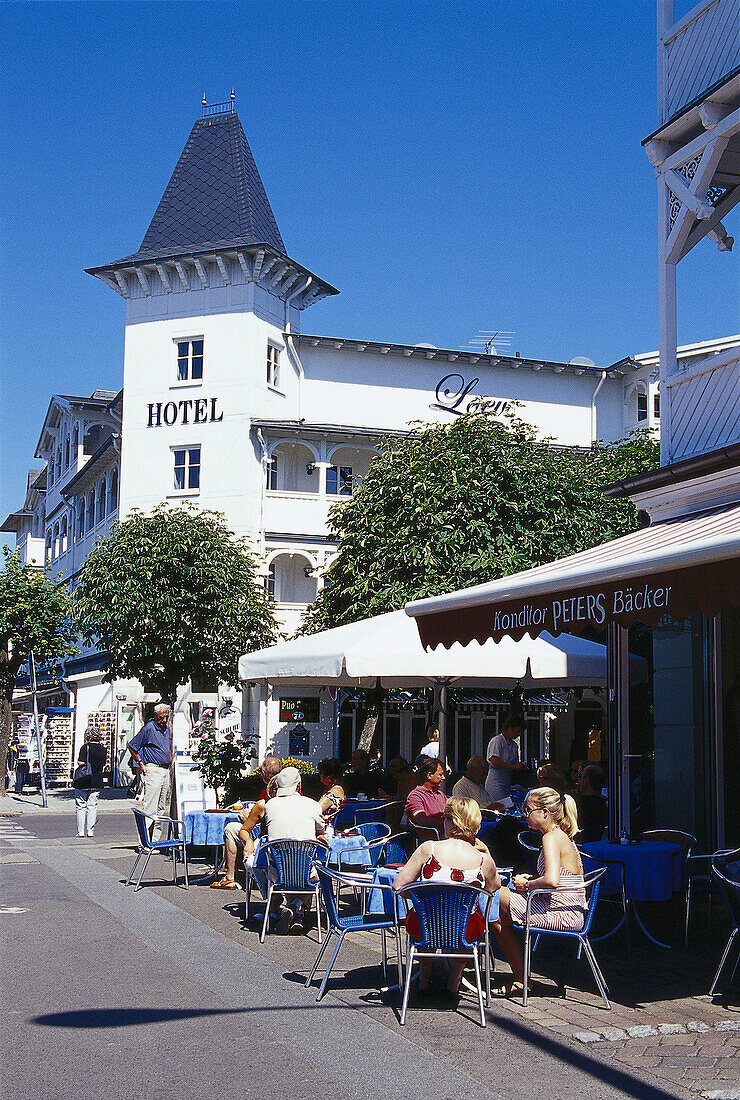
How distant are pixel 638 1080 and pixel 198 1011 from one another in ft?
8.17

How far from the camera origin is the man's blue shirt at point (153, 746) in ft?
47.6

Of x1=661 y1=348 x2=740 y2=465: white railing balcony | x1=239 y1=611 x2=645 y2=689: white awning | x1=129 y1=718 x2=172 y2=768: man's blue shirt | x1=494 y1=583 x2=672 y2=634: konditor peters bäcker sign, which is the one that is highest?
x1=661 y1=348 x2=740 y2=465: white railing balcony

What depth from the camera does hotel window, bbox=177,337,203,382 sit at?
36647 mm

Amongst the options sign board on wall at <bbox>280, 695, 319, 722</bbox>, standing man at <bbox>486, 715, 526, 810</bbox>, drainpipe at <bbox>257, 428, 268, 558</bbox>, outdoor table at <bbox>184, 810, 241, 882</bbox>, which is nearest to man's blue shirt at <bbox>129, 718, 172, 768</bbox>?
outdoor table at <bbox>184, 810, 241, 882</bbox>

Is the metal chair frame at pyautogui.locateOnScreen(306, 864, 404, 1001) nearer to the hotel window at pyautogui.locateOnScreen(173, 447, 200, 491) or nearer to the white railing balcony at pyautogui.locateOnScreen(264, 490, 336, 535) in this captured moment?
the white railing balcony at pyautogui.locateOnScreen(264, 490, 336, 535)

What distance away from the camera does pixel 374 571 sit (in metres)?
22.3

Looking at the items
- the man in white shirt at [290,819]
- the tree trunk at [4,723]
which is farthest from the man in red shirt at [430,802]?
the tree trunk at [4,723]

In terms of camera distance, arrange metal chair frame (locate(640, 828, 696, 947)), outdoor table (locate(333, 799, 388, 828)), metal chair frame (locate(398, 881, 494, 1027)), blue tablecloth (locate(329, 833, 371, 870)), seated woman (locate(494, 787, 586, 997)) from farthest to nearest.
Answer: outdoor table (locate(333, 799, 388, 828)) < blue tablecloth (locate(329, 833, 371, 870)) < metal chair frame (locate(640, 828, 696, 947)) < seated woman (locate(494, 787, 586, 997)) < metal chair frame (locate(398, 881, 494, 1027))

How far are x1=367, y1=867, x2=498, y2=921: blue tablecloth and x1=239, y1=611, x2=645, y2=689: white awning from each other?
9.93 ft

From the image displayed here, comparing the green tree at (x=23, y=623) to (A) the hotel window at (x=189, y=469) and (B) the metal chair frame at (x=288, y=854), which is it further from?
(B) the metal chair frame at (x=288, y=854)

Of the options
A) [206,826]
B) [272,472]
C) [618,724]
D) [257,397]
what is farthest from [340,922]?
[272,472]

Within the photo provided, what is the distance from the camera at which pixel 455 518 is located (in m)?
22.4

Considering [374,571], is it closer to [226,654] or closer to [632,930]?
[226,654]

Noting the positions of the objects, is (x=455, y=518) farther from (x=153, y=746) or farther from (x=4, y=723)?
(x=4, y=723)
